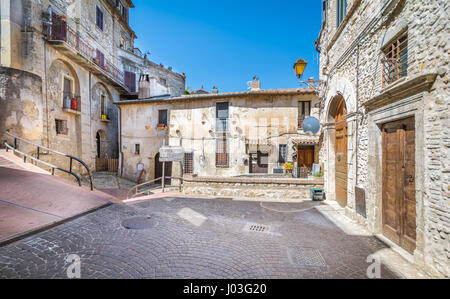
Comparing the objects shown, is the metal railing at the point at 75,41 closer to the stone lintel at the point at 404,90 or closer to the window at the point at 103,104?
the window at the point at 103,104

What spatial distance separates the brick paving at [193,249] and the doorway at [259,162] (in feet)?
27.4

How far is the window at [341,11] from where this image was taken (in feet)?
23.0

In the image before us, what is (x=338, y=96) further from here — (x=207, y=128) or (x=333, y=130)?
(x=207, y=128)

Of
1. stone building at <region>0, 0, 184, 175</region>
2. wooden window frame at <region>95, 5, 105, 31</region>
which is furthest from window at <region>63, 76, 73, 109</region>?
wooden window frame at <region>95, 5, 105, 31</region>

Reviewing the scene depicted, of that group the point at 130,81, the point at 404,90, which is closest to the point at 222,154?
the point at 404,90

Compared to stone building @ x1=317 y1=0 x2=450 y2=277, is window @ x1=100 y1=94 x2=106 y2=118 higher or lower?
higher

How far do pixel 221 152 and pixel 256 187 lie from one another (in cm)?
664

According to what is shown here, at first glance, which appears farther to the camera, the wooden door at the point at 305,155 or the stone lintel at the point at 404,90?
the wooden door at the point at 305,155

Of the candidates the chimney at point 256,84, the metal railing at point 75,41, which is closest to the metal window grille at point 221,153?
the chimney at point 256,84

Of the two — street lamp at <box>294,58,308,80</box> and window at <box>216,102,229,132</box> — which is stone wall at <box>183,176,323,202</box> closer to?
street lamp at <box>294,58,308,80</box>

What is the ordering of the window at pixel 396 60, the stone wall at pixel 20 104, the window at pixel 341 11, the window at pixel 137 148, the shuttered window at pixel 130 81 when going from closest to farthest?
the window at pixel 396 60, the window at pixel 341 11, the stone wall at pixel 20 104, the window at pixel 137 148, the shuttered window at pixel 130 81

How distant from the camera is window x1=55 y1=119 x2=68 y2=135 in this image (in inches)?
537

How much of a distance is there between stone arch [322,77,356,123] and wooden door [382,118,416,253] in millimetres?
1580

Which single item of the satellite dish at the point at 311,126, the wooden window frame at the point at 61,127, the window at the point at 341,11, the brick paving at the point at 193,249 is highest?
the window at the point at 341,11
